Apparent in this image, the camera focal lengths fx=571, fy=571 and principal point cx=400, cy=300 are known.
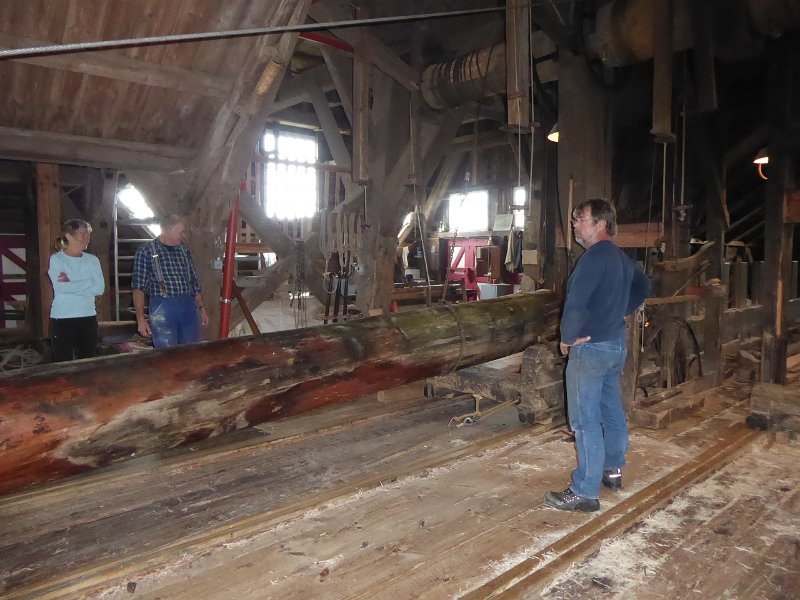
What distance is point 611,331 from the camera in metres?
3.12

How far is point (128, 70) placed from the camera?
15.3 feet

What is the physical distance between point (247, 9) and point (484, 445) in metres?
3.91

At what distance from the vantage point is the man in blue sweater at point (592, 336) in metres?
3.03

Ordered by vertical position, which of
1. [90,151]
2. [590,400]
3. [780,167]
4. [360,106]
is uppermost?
[360,106]

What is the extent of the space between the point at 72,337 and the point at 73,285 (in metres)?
0.41

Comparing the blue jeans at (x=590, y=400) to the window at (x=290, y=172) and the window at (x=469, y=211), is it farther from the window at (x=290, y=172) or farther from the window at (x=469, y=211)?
the window at (x=469, y=211)

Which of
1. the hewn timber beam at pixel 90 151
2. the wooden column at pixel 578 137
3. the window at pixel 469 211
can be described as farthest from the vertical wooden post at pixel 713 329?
the window at pixel 469 211

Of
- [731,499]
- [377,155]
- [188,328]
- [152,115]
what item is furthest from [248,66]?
[731,499]

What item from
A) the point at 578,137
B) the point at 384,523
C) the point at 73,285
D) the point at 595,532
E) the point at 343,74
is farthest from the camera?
the point at 343,74

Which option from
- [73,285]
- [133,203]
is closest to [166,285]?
[73,285]

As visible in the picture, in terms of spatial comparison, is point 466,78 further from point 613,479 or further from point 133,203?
point 133,203

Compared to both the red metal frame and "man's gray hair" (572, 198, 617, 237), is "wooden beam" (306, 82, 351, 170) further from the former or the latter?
the red metal frame

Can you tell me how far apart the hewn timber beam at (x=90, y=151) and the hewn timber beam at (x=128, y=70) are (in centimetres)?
68

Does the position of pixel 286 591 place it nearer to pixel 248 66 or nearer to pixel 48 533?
pixel 48 533
